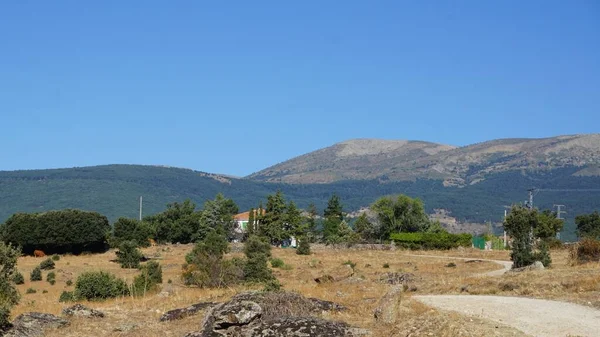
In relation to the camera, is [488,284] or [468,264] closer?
[488,284]

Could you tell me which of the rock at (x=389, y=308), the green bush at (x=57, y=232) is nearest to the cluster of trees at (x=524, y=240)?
the rock at (x=389, y=308)

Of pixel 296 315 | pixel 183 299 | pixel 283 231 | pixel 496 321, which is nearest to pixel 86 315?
pixel 183 299

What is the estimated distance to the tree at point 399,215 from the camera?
11012 centimetres

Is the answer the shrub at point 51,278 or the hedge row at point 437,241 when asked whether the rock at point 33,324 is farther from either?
the hedge row at point 437,241

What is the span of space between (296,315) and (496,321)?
446cm

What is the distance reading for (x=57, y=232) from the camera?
86500 millimetres

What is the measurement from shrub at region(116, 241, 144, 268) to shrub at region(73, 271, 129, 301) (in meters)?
32.7

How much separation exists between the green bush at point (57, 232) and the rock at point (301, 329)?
75299 millimetres

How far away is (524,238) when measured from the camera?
125 ft

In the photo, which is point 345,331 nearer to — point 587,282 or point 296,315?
point 296,315

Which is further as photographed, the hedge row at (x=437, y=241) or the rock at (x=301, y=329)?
the hedge row at (x=437, y=241)

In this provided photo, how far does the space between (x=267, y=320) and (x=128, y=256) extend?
51.9 meters

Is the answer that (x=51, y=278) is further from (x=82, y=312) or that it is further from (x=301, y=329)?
(x=301, y=329)

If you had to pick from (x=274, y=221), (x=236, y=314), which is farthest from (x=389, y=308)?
(x=274, y=221)
